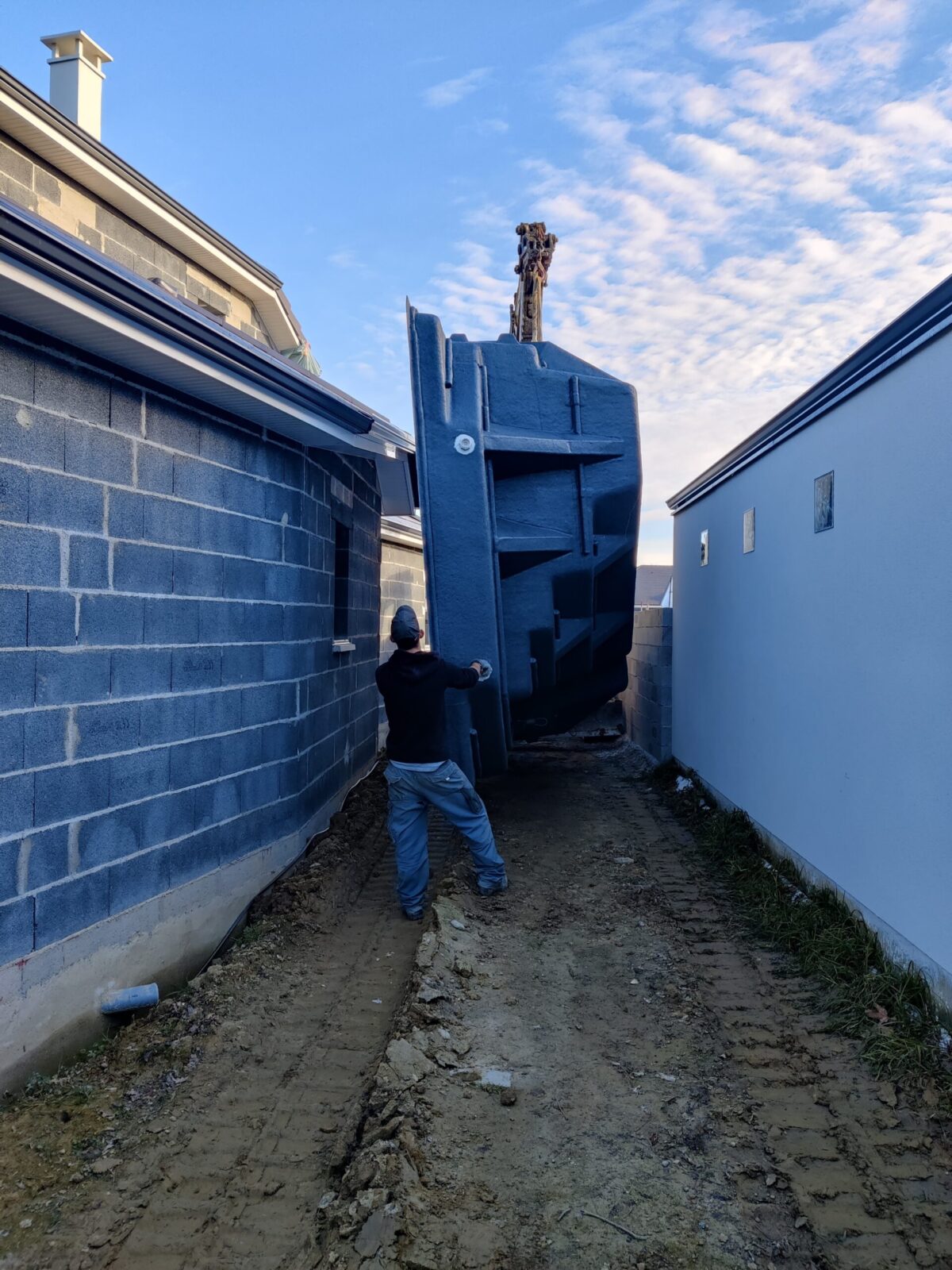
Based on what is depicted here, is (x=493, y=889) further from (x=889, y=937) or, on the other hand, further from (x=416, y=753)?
(x=889, y=937)

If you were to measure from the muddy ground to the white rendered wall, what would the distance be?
0.79 metres

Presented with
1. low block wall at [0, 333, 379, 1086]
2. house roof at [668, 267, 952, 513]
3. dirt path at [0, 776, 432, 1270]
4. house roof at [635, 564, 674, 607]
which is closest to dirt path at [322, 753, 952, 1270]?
dirt path at [0, 776, 432, 1270]

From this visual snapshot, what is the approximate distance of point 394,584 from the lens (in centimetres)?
1026

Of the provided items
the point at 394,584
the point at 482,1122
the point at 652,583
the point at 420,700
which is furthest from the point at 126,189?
the point at 652,583

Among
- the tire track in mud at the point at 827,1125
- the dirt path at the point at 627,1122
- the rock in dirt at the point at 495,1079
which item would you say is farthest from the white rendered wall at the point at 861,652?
the rock in dirt at the point at 495,1079

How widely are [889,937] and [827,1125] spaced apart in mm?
1169

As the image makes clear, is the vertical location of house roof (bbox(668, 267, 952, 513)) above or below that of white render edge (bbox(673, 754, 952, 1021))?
above

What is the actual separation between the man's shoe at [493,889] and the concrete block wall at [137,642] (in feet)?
4.38

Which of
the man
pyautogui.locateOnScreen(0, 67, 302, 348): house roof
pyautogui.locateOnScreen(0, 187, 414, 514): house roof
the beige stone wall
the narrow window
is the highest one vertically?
pyautogui.locateOnScreen(0, 67, 302, 348): house roof

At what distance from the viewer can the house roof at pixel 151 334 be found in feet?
9.75

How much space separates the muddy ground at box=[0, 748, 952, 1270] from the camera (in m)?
2.53

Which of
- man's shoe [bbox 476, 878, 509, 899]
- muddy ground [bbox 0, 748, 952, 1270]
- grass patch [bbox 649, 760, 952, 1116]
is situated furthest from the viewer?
man's shoe [bbox 476, 878, 509, 899]

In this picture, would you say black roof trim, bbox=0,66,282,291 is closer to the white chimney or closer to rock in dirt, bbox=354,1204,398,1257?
the white chimney

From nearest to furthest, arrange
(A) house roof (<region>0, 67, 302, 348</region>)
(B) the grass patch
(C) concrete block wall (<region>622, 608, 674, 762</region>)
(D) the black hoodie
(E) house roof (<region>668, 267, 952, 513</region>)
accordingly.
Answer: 1. (B) the grass patch
2. (E) house roof (<region>668, 267, 952, 513</region>)
3. (D) the black hoodie
4. (A) house roof (<region>0, 67, 302, 348</region>)
5. (C) concrete block wall (<region>622, 608, 674, 762</region>)
